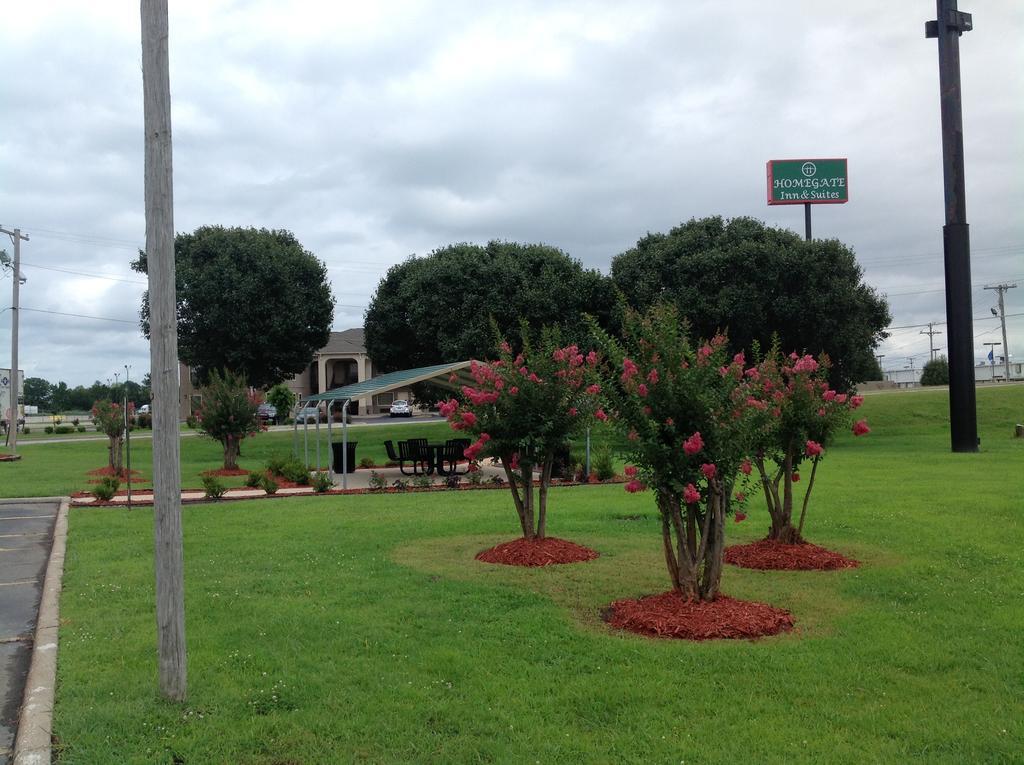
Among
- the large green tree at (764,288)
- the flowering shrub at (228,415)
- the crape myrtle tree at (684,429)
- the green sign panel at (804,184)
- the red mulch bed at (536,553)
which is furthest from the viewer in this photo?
the green sign panel at (804,184)

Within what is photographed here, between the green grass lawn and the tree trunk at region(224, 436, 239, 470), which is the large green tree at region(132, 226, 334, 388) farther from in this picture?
the green grass lawn

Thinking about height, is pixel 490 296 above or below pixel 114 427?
above

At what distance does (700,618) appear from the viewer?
6410 millimetres

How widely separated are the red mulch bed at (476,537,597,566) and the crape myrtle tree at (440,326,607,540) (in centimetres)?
23

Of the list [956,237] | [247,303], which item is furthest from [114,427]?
[956,237]

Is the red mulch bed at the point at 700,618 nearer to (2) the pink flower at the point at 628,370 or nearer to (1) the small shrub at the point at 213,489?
(2) the pink flower at the point at 628,370

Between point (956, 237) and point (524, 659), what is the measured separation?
22605 millimetres

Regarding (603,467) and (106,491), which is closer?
(106,491)

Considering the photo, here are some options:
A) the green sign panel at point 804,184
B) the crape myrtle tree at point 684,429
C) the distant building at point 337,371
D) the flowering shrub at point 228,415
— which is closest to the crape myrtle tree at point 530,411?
the crape myrtle tree at point 684,429

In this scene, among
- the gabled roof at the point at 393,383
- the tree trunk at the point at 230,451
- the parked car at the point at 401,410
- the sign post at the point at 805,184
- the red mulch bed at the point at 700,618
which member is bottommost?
the red mulch bed at the point at 700,618

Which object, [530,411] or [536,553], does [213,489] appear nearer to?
[530,411]

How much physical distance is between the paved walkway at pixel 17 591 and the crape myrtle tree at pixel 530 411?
4352mm

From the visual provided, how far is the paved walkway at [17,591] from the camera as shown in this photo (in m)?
5.40

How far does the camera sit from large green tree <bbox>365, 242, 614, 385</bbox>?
2997 cm
